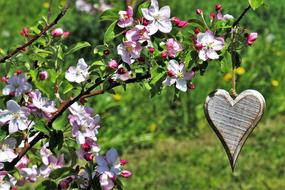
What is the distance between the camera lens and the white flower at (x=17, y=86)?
238 centimetres

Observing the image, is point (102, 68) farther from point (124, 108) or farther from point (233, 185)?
point (124, 108)

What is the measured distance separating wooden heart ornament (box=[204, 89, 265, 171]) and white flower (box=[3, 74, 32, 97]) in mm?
576

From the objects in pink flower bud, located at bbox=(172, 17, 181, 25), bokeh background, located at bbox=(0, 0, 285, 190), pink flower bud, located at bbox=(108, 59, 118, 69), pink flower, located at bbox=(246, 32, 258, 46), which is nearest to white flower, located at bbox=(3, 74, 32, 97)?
pink flower bud, located at bbox=(108, 59, 118, 69)

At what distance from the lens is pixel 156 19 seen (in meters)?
2.21

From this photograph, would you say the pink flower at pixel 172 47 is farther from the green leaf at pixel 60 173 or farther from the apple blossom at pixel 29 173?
the apple blossom at pixel 29 173

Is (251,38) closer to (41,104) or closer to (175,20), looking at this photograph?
(175,20)

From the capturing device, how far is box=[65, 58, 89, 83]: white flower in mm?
2287

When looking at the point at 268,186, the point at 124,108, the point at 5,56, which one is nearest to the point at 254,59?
the point at 124,108

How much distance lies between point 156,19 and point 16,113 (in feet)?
1.71

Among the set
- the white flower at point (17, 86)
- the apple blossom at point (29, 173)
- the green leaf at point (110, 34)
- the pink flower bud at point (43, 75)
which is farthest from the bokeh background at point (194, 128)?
the green leaf at point (110, 34)

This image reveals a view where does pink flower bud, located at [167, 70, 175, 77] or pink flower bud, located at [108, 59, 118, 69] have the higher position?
pink flower bud, located at [108, 59, 118, 69]

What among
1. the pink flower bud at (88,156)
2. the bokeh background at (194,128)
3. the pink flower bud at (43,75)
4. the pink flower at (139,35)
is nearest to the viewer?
the pink flower at (139,35)

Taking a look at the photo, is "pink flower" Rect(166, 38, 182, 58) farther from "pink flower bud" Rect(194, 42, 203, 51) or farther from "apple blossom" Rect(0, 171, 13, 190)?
"apple blossom" Rect(0, 171, 13, 190)

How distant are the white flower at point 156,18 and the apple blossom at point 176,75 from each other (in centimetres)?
10
